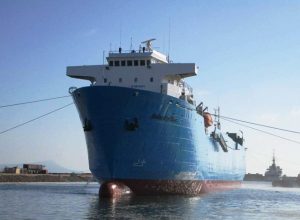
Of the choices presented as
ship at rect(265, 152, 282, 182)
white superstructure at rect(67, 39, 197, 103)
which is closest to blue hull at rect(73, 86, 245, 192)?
white superstructure at rect(67, 39, 197, 103)

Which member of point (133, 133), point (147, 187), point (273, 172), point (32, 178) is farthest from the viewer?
point (273, 172)

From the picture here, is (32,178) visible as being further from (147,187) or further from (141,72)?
(147,187)

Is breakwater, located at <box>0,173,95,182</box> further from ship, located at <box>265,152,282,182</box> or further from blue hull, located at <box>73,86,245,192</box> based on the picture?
ship, located at <box>265,152,282,182</box>

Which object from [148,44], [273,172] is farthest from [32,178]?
[273,172]

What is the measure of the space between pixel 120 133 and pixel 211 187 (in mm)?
13886

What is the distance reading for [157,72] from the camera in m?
31.5

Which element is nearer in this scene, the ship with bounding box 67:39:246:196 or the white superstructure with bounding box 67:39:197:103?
the ship with bounding box 67:39:246:196

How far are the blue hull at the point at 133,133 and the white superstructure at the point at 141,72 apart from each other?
2.62 m

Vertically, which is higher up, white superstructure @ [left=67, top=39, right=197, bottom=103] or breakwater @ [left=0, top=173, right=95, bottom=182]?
white superstructure @ [left=67, top=39, right=197, bottom=103]

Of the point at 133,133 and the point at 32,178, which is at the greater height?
the point at 133,133

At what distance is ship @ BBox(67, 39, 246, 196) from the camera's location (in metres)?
27.5

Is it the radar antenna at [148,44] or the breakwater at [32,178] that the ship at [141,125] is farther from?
the breakwater at [32,178]

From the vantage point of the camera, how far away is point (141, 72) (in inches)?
1253

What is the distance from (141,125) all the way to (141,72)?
18.2ft
